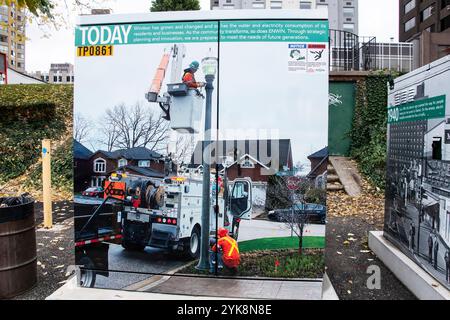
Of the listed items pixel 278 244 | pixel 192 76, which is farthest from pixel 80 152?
pixel 278 244

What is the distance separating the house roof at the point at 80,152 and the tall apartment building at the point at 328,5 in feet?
145

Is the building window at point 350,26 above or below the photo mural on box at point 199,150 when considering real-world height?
above

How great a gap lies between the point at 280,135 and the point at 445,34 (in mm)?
7171

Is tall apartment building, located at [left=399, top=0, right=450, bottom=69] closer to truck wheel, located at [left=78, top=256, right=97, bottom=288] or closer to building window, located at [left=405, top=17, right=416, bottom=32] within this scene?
building window, located at [left=405, top=17, right=416, bottom=32]

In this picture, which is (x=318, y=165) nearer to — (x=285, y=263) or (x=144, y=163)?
(x=285, y=263)

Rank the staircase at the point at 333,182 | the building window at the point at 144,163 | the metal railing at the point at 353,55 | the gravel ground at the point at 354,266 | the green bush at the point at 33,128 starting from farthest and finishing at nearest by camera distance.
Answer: the metal railing at the point at 353,55
the green bush at the point at 33,128
the staircase at the point at 333,182
the gravel ground at the point at 354,266
the building window at the point at 144,163

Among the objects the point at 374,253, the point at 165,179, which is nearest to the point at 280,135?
the point at 165,179

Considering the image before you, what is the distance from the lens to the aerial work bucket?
323 cm

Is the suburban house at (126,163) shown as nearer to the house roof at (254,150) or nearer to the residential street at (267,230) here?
the house roof at (254,150)

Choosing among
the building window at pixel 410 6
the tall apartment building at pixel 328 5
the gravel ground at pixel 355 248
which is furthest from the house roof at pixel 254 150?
the building window at pixel 410 6

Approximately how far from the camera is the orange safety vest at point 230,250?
129 inches

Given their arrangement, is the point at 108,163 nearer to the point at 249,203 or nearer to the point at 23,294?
the point at 249,203

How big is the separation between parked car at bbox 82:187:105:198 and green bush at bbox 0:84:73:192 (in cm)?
710

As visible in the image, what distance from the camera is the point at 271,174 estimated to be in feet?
10.6
